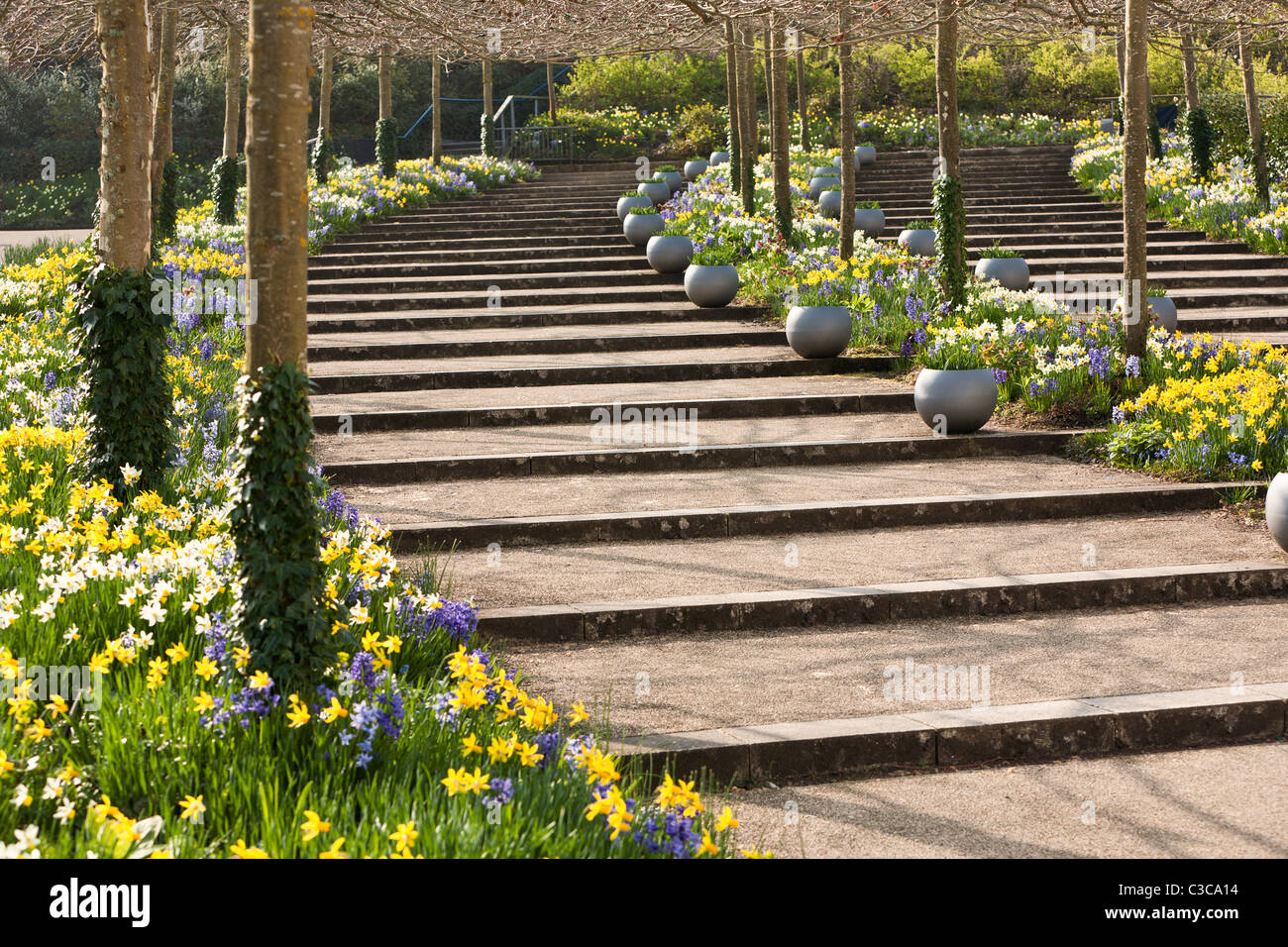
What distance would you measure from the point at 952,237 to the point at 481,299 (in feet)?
21.2

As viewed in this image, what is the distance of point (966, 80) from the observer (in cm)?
3800

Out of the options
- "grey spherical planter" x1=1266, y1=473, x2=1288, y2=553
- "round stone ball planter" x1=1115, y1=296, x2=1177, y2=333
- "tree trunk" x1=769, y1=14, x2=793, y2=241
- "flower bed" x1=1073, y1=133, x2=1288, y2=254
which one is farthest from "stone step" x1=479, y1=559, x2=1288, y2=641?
"flower bed" x1=1073, y1=133, x2=1288, y2=254

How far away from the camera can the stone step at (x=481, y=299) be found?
15727 mm

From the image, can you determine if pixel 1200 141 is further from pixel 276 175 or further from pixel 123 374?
pixel 276 175

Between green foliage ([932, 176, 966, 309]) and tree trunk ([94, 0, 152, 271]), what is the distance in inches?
294

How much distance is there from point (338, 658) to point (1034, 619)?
3638mm

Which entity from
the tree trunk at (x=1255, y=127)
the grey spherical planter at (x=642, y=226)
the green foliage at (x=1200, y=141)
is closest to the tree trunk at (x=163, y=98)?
the grey spherical planter at (x=642, y=226)

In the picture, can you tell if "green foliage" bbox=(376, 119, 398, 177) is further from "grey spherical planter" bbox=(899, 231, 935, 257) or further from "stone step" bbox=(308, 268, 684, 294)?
"grey spherical planter" bbox=(899, 231, 935, 257)

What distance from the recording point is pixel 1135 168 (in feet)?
31.2

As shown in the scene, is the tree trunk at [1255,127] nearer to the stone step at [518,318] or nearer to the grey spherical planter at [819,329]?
the stone step at [518,318]

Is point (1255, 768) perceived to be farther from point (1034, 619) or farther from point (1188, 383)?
point (1188, 383)
